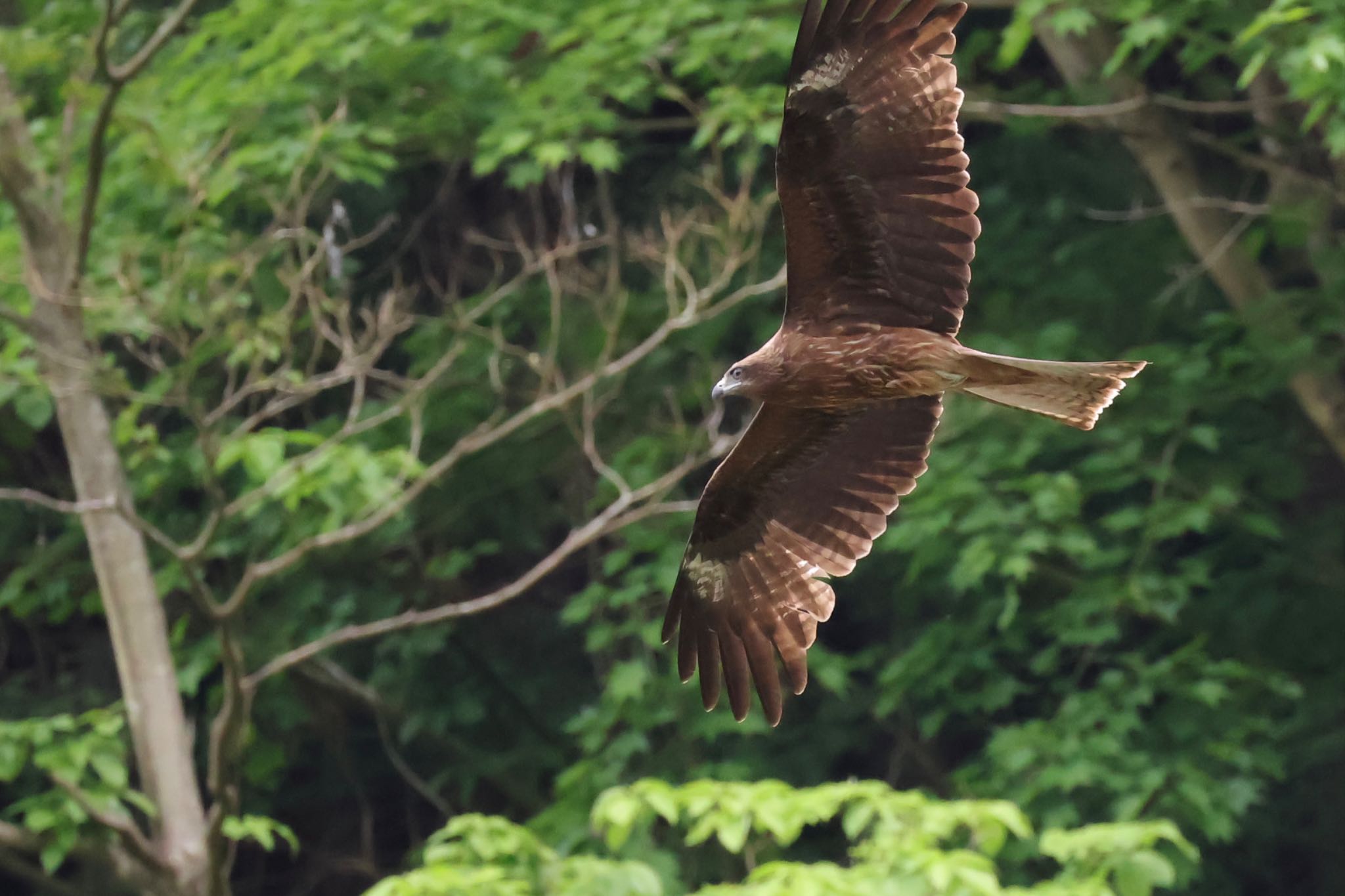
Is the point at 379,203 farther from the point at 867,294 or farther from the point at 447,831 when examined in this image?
the point at 867,294

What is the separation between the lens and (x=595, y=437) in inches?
336

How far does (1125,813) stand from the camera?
714cm

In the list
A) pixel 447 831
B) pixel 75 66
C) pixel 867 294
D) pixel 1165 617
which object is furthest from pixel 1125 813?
pixel 75 66

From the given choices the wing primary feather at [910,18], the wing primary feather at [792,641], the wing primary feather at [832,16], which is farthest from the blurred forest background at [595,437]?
the wing primary feather at [832,16]

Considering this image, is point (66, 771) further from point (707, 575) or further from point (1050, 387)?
point (1050, 387)

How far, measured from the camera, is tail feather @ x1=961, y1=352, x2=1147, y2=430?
389 centimetres

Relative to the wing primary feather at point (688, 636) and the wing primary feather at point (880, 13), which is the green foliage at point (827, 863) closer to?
the wing primary feather at point (688, 636)

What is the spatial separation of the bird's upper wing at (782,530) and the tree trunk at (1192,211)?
336 cm

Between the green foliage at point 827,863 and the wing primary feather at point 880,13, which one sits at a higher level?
the wing primary feather at point 880,13

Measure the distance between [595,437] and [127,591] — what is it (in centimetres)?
225

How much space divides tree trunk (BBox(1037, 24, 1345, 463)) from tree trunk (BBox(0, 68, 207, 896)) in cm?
406

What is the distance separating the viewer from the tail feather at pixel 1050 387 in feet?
12.8

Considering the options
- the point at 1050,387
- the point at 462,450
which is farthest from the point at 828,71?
the point at 462,450

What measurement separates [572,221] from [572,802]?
2.41m
